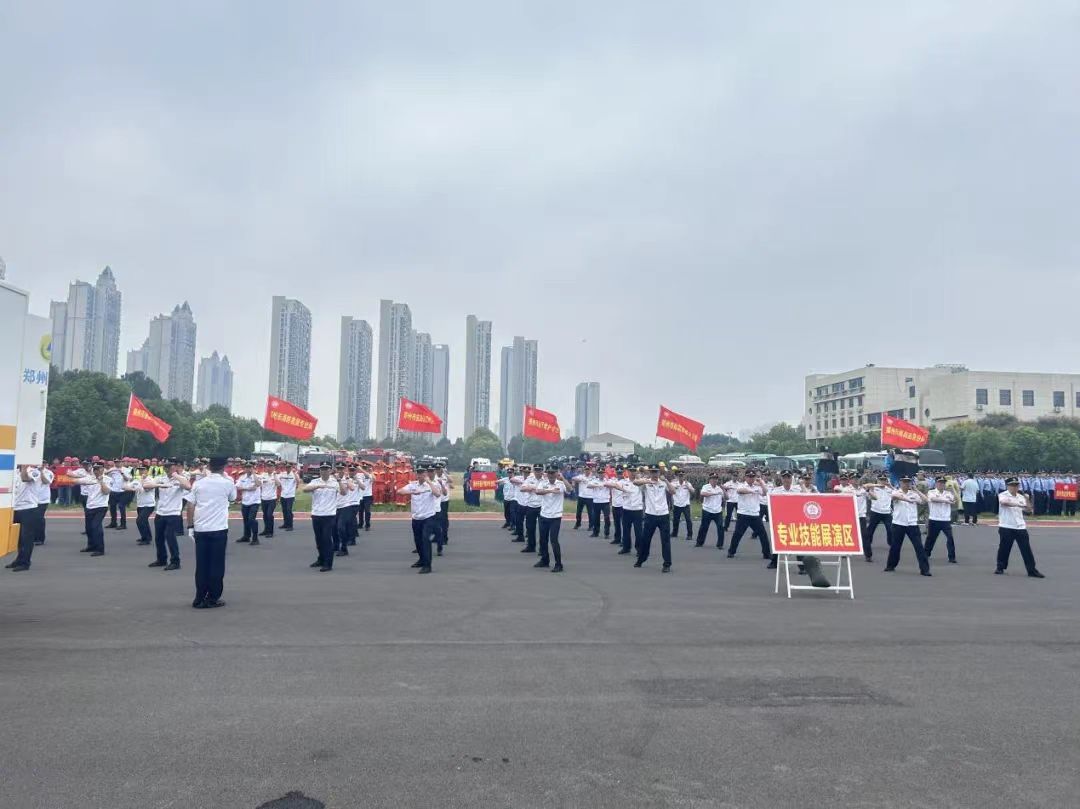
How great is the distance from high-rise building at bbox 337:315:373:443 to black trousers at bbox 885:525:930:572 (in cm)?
7792

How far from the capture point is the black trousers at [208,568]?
9.04m

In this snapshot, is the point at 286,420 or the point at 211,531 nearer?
the point at 211,531

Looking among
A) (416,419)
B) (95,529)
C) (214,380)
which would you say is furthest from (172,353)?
(95,529)

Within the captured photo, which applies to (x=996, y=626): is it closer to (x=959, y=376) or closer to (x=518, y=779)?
(x=518, y=779)

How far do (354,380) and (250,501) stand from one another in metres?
71.9

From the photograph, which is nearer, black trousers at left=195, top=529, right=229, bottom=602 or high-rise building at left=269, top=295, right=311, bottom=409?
black trousers at left=195, top=529, right=229, bottom=602

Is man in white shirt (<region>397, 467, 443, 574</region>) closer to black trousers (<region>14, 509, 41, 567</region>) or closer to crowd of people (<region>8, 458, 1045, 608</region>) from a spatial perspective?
crowd of people (<region>8, 458, 1045, 608</region>)

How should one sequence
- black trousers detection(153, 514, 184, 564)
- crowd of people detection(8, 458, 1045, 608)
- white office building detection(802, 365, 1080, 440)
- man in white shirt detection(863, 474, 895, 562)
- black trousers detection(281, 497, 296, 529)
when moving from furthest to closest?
white office building detection(802, 365, 1080, 440) < black trousers detection(281, 497, 296, 529) < man in white shirt detection(863, 474, 895, 562) < black trousers detection(153, 514, 184, 564) < crowd of people detection(8, 458, 1045, 608)

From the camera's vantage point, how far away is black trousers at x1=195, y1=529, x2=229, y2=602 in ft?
29.7

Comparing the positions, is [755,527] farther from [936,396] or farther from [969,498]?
[936,396]

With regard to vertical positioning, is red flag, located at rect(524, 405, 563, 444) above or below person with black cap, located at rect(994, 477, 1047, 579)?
above

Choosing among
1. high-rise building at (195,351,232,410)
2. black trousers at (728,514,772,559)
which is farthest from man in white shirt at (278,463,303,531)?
high-rise building at (195,351,232,410)

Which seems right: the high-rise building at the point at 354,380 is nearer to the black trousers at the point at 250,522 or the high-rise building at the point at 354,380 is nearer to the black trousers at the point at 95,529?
the black trousers at the point at 250,522

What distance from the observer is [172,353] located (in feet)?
355
